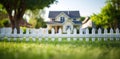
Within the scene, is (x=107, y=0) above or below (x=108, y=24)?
above

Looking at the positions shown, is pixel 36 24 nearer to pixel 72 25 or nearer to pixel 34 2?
pixel 72 25

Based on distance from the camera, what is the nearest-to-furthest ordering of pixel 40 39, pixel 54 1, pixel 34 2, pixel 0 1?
1. pixel 40 39
2. pixel 0 1
3. pixel 34 2
4. pixel 54 1

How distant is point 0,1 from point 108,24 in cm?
1487

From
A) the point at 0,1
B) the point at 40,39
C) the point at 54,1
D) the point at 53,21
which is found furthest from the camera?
the point at 53,21

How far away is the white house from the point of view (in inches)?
1898

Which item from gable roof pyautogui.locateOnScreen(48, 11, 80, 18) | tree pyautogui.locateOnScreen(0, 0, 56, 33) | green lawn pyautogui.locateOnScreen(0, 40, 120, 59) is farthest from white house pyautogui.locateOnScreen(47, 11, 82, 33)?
green lawn pyautogui.locateOnScreen(0, 40, 120, 59)

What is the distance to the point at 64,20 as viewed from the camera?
163 feet

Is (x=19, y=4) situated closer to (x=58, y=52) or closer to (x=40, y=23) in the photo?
(x=58, y=52)

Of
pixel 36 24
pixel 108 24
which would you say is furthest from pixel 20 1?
pixel 36 24

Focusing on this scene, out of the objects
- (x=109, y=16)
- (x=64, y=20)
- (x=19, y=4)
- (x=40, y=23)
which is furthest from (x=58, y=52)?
(x=64, y=20)

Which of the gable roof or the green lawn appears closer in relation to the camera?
the green lawn

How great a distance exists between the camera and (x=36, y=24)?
4547 cm

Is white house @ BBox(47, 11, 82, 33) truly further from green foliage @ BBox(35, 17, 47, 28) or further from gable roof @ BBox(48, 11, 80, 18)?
green foliage @ BBox(35, 17, 47, 28)

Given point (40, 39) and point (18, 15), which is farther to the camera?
point (18, 15)
